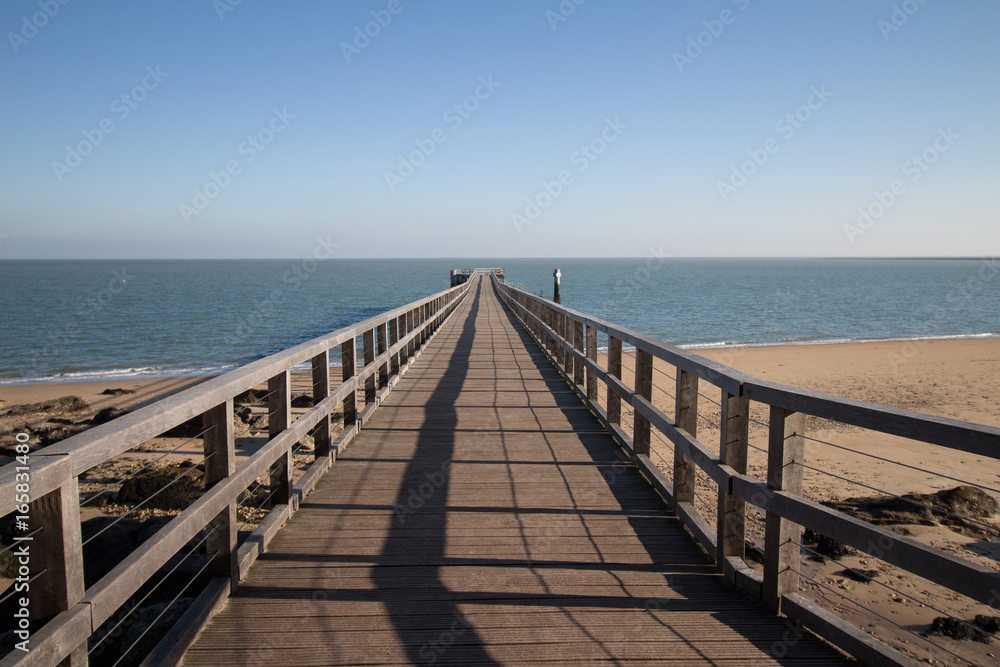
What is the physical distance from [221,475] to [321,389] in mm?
1735

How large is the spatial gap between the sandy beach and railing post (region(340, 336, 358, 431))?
2627 mm

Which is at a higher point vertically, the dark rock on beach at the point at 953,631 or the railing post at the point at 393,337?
the railing post at the point at 393,337

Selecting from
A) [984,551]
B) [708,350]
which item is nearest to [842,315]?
[708,350]

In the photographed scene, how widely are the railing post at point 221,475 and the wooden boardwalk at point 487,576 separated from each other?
181 mm

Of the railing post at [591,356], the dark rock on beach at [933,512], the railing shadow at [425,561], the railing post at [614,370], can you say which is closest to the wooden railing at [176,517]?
the railing shadow at [425,561]

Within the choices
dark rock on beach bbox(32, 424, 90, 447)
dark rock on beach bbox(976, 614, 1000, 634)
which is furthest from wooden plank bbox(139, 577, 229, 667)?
dark rock on beach bbox(32, 424, 90, 447)

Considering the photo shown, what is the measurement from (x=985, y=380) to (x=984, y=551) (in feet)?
53.3

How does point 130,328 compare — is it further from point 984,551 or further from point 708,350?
point 984,551

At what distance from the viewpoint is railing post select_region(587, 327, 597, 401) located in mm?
6467

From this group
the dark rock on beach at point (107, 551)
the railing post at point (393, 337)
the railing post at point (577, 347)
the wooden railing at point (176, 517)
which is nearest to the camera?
the wooden railing at point (176, 517)

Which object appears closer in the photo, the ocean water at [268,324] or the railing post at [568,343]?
the railing post at [568,343]

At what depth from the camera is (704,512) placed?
765 cm

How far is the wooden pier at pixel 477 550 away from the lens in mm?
1933

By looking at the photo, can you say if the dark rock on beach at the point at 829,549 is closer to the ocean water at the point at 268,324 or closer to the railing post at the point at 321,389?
the railing post at the point at 321,389
